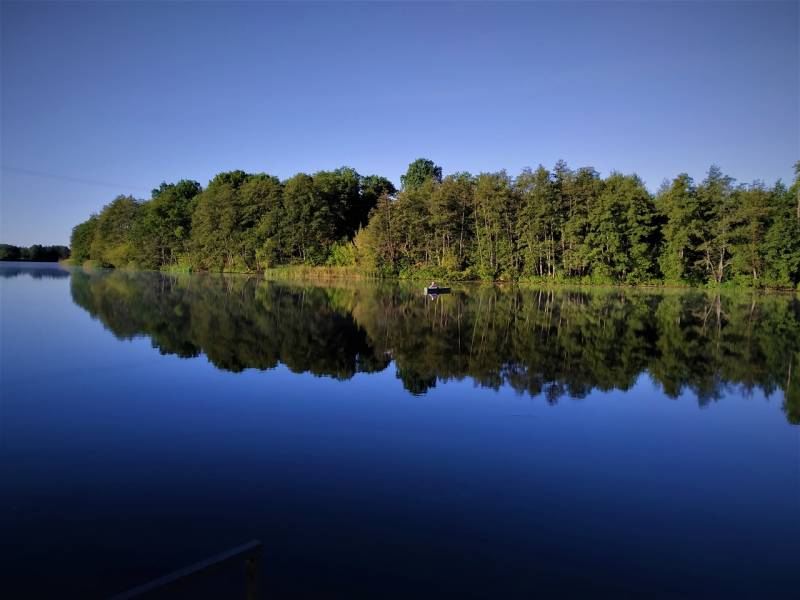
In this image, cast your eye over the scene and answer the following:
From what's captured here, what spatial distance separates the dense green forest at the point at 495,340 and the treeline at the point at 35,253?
11323cm

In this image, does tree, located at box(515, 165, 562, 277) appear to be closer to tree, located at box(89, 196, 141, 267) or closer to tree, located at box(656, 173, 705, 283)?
tree, located at box(656, 173, 705, 283)

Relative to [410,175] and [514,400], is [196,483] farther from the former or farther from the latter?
[410,175]

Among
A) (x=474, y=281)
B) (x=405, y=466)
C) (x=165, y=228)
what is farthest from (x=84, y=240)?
(x=405, y=466)

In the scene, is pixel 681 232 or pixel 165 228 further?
pixel 165 228

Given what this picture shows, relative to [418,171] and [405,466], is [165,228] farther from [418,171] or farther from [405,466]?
[405,466]

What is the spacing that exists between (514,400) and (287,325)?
36.6 feet

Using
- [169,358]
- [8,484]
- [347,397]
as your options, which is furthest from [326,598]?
[169,358]

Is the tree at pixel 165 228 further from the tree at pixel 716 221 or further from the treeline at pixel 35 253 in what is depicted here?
the tree at pixel 716 221

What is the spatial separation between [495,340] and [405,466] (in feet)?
33.7

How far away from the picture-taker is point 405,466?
21.7 ft

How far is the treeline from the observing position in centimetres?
11981

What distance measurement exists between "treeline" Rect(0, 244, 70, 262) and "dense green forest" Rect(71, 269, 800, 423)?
11323 cm

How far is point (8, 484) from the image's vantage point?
5797mm

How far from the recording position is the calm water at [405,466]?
440 centimetres
